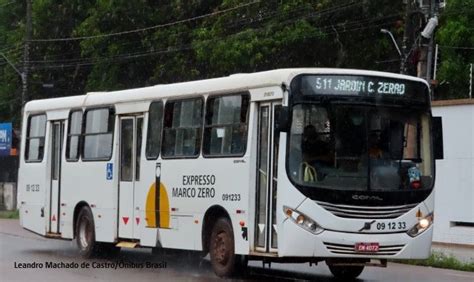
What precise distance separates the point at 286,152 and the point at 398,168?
1.68 m

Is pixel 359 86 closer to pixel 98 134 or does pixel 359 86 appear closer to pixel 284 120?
pixel 284 120

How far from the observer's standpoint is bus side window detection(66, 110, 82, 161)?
19.3 metres

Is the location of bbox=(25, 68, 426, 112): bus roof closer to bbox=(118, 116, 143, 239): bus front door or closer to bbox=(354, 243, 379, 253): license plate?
bbox=(118, 116, 143, 239): bus front door

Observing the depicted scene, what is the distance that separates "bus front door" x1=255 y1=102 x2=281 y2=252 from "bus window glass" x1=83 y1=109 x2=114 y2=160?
5.08 m

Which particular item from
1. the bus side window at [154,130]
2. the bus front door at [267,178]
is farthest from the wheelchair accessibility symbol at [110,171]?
the bus front door at [267,178]

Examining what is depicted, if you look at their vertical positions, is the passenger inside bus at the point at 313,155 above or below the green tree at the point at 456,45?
below

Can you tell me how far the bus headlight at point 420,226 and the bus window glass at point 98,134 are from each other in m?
6.88

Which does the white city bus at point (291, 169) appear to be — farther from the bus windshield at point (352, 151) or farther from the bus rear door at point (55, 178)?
the bus rear door at point (55, 178)

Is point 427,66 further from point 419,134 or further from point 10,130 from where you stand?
point 10,130

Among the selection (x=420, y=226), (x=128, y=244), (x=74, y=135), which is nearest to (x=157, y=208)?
(x=128, y=244)

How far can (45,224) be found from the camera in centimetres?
2014

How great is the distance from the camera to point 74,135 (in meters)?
19.4

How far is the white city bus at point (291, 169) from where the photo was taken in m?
12.9

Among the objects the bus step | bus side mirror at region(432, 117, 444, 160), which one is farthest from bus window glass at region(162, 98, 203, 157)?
bus side mirror at region(432, 117, 444, 160)
